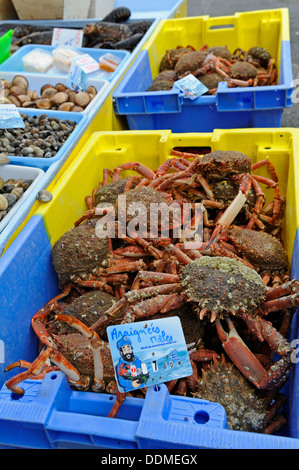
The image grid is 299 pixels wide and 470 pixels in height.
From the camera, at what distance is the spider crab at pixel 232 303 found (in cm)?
135

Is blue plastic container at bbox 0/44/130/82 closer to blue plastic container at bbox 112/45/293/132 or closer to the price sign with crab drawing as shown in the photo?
blue plastic container at bbox 112/45/293/132

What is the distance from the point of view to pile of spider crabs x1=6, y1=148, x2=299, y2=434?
1.33m

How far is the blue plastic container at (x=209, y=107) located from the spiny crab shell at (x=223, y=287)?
1.23 meters

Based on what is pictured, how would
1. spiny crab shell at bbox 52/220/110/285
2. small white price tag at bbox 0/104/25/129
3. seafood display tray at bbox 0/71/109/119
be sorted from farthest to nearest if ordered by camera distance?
seafood display tray at bbox 0/71/109/119, small white price tag at bbox 0/104/25/129, spiny crab shell at bbox 52/220/110/285

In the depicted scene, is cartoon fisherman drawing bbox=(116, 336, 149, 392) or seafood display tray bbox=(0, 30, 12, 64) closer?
cartoon fisherman drawing bbox=(116, 336, 149, 392)

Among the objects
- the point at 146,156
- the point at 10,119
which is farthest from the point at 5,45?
the point at 146,156

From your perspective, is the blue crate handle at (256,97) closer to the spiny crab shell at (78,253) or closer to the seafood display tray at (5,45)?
the spiny crab shell at (78,253)

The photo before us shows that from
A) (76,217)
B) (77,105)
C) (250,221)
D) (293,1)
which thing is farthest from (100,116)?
(293,1)

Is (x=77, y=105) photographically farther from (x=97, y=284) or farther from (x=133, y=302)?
(x=133, y=302)

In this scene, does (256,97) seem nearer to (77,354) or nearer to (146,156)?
(146,156)

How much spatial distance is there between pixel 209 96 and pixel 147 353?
179 centimetres

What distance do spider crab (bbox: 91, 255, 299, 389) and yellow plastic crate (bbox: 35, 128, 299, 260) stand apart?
0.39m

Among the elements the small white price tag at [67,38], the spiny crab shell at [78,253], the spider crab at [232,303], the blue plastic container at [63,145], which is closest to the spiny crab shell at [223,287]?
the spider crab at [232,303]

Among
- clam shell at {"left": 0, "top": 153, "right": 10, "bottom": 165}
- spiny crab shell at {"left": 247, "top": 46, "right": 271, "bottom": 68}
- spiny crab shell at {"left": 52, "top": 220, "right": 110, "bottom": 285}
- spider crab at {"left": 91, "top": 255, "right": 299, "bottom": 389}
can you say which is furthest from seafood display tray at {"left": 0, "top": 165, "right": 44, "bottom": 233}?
spiny crab shell at {"left": 247, "top": 46, "right": 271, "bottom": 68}
